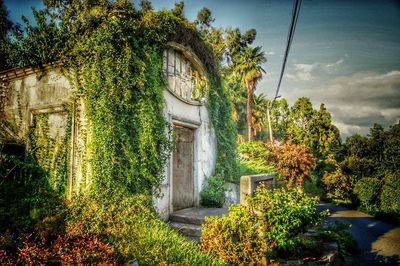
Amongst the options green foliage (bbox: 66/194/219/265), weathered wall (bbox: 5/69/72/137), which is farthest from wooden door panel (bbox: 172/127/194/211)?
weathered wall (bbox: 5/69/72/137)

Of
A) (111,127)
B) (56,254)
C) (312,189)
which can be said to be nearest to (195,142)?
(111,127)

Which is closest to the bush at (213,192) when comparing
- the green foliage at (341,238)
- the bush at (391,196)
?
the green foliage at (341,238)

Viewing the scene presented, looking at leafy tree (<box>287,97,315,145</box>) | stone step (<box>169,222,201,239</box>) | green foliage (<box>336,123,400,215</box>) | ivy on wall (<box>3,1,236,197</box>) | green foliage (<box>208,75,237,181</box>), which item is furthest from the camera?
leafy tree (<box>287,97,315,145</box>)

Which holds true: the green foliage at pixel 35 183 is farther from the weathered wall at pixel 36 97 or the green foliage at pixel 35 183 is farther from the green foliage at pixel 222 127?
the green foliage at pixel 222 127

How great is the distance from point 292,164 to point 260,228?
369 inches

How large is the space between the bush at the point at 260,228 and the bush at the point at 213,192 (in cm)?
284

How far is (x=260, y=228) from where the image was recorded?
4484 millimetres

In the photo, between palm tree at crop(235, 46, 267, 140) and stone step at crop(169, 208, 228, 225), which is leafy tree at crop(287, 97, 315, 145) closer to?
palm tree at crop(235, 46, 267, 140)

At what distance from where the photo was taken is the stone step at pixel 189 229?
568 centimetres

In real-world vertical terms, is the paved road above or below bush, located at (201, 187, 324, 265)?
below

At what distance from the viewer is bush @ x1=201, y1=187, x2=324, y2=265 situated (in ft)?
14.2

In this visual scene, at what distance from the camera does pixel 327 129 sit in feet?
79.5

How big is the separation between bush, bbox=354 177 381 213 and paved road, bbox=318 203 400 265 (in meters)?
1.29

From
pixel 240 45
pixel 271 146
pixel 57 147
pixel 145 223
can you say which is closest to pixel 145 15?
pixel 57 147
